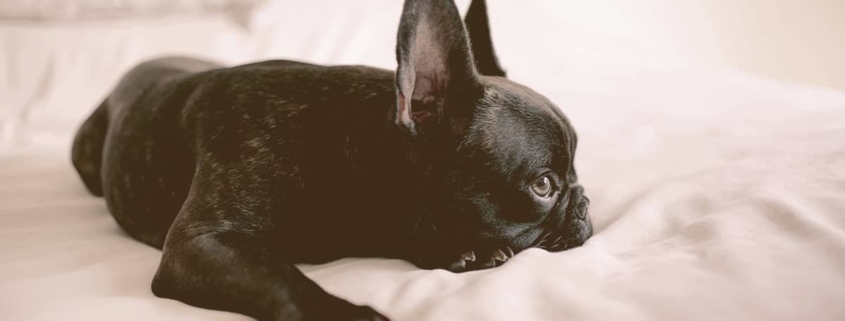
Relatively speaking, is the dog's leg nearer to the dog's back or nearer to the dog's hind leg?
the dog's back

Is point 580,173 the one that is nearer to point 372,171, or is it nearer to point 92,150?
point 372,171

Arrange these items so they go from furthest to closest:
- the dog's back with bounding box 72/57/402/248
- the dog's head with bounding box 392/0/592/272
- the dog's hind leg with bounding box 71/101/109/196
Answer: the dog's hind leg with bounding box 71/101/109/196, the dog's back with bounding box 72/57/402/248, the dog's head with bounding box 392/0/592/272

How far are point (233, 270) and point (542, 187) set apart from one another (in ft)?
2.38

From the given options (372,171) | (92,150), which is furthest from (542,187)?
(92,150)

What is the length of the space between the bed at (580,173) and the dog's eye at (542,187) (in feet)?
0.58

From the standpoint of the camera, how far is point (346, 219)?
5.59 ft

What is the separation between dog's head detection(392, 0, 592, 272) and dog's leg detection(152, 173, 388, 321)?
0.36 m

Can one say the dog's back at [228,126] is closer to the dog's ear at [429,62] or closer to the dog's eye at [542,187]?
the dog's ear at [429,62]

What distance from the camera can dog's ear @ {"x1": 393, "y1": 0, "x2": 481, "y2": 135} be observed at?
56.6 inches

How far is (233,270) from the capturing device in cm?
143

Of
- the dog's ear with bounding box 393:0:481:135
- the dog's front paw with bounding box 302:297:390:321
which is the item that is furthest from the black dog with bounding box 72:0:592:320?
the dog's front paw with bounding box 302:297:390:321

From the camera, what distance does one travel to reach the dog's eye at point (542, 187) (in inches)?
65.3

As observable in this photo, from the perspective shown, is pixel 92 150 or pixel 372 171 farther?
pixel 92 150

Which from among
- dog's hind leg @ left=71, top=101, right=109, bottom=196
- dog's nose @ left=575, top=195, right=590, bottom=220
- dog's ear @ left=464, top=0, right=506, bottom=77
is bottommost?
dog's hind leg @ left=71, top=101, right=109, bottom=196
